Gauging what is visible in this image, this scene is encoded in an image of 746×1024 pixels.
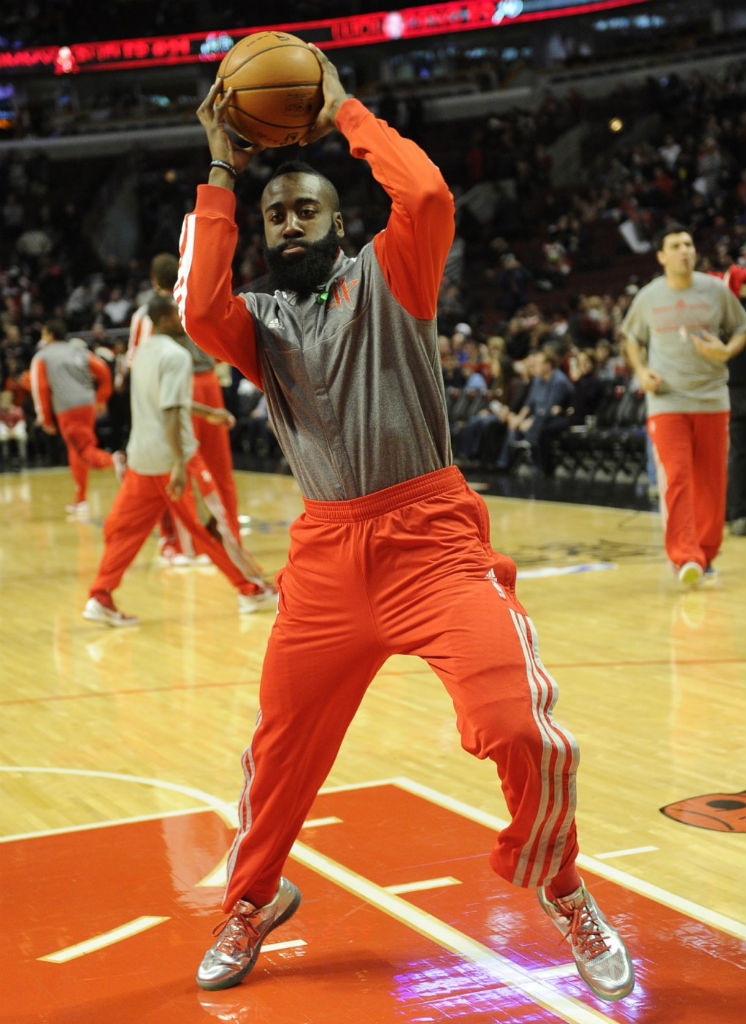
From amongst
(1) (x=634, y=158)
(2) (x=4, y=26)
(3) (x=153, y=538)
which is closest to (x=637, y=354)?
(3) (x=153, y=538)

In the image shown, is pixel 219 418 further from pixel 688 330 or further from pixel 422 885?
pixel 422 885

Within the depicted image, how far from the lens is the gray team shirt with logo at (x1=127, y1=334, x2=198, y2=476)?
7.45 metres

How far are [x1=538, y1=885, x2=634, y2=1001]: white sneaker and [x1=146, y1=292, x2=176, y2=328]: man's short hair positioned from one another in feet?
16.5

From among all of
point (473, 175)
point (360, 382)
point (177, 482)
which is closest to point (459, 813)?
point (360, 382)

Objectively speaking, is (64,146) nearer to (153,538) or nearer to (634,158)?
(634,158)

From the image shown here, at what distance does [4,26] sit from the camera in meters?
30.3

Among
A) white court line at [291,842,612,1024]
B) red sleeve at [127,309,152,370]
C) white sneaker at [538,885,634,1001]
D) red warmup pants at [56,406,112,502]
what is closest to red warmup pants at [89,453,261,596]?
red sleeve at [127,309,152,370]

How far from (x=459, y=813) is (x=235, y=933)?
127 centimetres

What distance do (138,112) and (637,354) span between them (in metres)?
24.0

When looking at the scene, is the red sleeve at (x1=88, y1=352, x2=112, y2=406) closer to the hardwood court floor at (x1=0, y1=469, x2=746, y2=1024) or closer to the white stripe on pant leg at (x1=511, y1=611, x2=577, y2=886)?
the hardwood court floor at (x1=0, y1=469, x2=746, y2=1024)

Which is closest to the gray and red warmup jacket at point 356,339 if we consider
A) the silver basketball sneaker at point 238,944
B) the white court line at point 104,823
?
the silver basketball sneaker at point 238,944

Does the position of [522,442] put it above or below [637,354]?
below

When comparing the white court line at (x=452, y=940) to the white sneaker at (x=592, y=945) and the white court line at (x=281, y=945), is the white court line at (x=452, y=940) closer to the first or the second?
the white sneaker at (x=592, y=945)

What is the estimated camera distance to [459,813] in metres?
4.35
